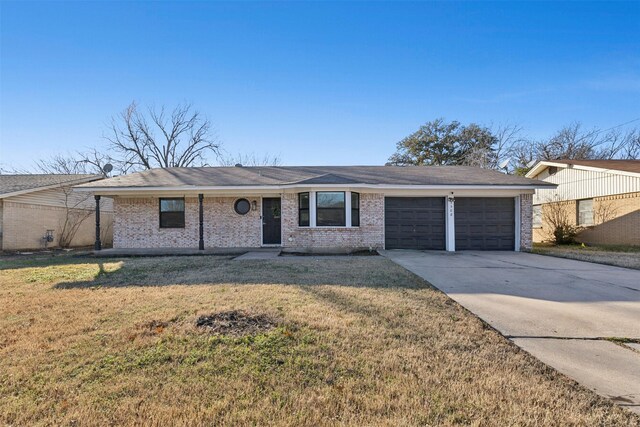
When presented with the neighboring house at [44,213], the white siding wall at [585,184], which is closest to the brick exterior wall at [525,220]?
the white siding wall at [585,184]

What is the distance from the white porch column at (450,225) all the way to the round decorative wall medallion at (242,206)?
7933 millimetres

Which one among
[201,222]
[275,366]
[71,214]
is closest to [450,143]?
[201,222]

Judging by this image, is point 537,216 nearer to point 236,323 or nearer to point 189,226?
point 189,226

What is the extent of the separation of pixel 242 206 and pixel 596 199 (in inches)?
645

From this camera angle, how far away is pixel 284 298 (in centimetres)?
484

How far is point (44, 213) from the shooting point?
594 inches

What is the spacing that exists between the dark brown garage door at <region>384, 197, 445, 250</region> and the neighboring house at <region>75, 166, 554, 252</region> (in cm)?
4

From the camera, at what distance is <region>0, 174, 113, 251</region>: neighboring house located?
1376 cm

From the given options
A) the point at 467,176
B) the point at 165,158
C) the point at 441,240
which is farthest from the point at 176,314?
the point at 165,158

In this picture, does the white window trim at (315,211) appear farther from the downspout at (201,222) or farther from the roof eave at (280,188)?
the downspout at (201,222)

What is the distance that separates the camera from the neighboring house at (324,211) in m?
12.0

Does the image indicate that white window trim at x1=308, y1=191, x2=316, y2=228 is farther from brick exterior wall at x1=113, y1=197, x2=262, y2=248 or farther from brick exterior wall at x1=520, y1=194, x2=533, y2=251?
brick exterior wall at x1=520, y1=194, x2=533, y2=251

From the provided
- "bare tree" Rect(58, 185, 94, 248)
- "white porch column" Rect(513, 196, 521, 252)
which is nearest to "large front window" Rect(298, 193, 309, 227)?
"white porch column" Rect(513, 196, 521, 252)

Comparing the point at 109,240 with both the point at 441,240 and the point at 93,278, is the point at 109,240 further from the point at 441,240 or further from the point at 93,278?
the point at 441,240
